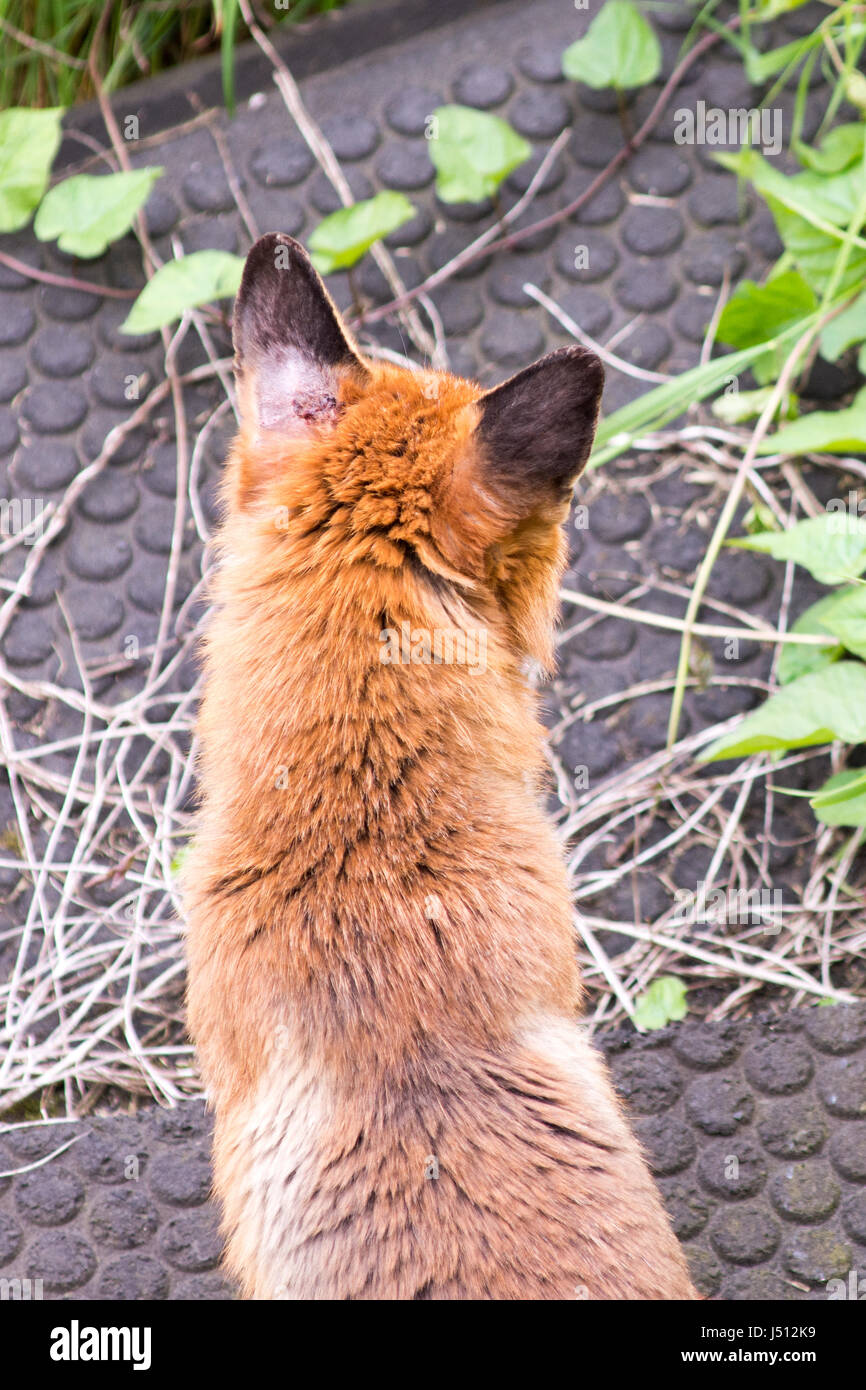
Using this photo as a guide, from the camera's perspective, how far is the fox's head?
1682 millimetres

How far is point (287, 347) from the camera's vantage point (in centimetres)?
184

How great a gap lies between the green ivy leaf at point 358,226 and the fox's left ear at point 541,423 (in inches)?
50.1

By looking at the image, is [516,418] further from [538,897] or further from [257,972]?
[257,972]

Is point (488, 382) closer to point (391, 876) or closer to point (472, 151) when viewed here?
point (472, 151)

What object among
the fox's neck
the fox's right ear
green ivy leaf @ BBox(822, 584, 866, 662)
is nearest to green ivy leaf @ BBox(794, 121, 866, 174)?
green ivy leaf @ BBox(822, 584, 866, 662)

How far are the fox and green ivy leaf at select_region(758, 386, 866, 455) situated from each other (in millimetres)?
894

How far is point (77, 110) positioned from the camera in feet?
10.4

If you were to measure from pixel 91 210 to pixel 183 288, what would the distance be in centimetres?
34

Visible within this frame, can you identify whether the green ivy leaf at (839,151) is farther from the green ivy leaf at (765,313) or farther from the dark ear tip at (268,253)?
the dark ear tip at (268,253)

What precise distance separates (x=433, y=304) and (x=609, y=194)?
547 mm

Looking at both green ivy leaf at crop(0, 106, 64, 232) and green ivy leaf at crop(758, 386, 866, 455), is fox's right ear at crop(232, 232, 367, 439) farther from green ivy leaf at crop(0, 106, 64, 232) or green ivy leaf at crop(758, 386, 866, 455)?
green ivy leaf at crop(0, 106, 64, 232)

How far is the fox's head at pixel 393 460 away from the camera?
1.68m
